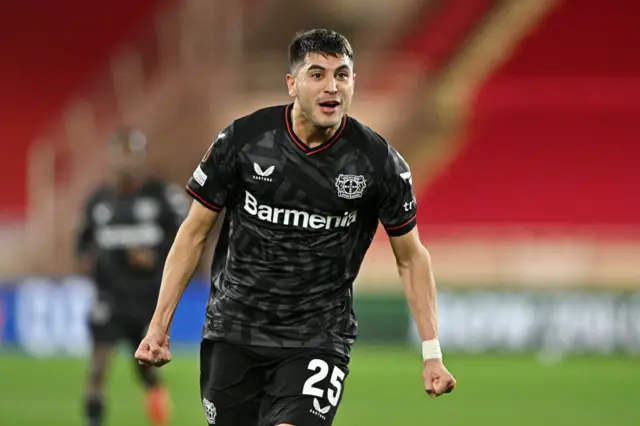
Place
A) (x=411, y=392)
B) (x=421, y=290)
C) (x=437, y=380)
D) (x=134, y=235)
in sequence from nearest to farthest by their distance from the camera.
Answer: (x=437, y=380), (x=421, y=290), (x=134, y=235), (x=411, y=392)

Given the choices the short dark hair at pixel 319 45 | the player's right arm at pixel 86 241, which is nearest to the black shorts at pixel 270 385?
the short dark hair at pixel 319 45

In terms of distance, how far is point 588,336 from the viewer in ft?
58.7

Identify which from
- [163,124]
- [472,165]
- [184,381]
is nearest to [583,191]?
[472,165]

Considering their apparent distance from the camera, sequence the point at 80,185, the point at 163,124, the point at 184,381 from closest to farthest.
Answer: the point at 184,381 < the point at 80,185 < the point at 163,124

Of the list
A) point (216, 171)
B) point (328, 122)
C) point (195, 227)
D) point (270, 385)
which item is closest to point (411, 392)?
point (270, 385)

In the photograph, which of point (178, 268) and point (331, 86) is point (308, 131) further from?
point (178, 268)

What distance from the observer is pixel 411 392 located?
46.5ft

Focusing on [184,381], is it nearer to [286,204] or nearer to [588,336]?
[588,336]

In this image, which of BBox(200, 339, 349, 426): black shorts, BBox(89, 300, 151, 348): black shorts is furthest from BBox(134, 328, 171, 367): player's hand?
BBox(89, 300, 151, 348): black shorts

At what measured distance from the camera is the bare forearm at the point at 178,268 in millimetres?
6105

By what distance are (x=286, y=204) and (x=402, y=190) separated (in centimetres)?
52

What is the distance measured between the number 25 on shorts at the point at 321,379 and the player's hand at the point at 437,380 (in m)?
0.41

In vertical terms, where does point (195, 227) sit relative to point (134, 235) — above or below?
below

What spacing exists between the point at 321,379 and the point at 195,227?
89 cm
